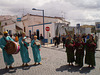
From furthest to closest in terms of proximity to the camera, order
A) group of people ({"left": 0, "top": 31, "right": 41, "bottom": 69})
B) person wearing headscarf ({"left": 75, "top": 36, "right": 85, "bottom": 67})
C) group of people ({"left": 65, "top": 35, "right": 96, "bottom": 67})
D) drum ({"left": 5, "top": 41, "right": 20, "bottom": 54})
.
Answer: person wearing headscarf ({"left": 75, "top": 36, "right": 85, "bottom": 67}), group of people ({"left": 65, "top": 35, "right": 96, "bottom": 67}), group of people ({"left": 0, "top": 31, "right": 41, "bottom": 69}), drum ({"left": 5, "top": 41, "right": 20, "bottom": 54})

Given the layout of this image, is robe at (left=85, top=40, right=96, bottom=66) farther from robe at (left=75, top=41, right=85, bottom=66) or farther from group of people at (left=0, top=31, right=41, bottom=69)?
group of people at (left=0, top=31, right=41, bottom=69)

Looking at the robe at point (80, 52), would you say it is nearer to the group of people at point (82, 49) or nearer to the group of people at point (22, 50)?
the group of people at point (82, 49)

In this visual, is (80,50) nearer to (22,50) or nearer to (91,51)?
(91,51)

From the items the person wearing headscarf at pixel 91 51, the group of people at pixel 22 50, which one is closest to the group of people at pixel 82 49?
the person wearing headscarf at pixel 91 51

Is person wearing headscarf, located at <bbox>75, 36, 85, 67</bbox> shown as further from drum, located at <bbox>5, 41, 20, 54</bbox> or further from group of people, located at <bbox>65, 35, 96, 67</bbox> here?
drum, located at <bbox>5, 41, 20, 54</bbox>

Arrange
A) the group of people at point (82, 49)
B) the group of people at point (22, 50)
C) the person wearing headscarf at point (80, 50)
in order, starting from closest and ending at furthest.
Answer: the group of people at point (22, 50)
the group of people at point (82, 49)
the person wearing headscarf at point (80, 50)

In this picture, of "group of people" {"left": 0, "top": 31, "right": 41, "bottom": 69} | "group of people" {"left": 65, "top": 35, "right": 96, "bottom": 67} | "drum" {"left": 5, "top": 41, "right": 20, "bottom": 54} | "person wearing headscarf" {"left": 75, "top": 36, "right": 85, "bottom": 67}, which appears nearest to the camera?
"drum" {"left": 5, "top": 41, "right": 20, "bottom": 54}

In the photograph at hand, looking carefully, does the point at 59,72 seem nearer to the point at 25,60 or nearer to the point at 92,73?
the point at 92,73

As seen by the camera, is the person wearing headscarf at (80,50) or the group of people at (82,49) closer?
the group of people at (82,49)

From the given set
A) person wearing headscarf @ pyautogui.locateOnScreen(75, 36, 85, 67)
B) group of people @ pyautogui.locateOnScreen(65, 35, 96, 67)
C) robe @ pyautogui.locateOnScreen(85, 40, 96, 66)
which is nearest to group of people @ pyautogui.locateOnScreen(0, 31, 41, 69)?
group of people @ pyautogui.locateOnScreen(65, 35, 96, 67)

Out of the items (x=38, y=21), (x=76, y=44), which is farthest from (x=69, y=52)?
(x=38, y=21)

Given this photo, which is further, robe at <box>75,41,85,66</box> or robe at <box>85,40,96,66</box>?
robe at <box>75,41,85,66</box>

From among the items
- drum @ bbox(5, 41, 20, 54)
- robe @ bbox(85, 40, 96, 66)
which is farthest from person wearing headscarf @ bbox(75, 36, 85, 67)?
drum @ bbox(5, 41, 20, 54)

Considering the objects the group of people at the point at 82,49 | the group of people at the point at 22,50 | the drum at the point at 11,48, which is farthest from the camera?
the group of people at the point at 82,49
